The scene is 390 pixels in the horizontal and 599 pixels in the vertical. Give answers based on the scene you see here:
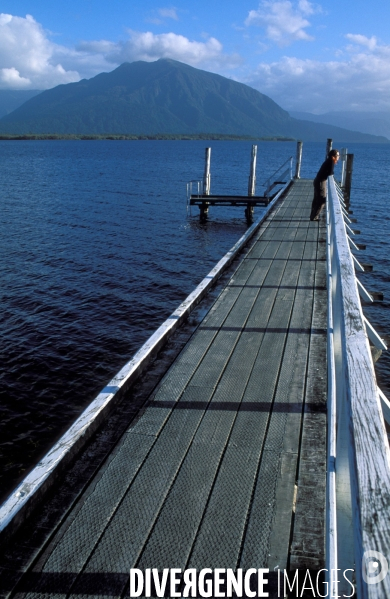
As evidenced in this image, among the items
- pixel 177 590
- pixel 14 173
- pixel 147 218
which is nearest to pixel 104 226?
pixel 147 218

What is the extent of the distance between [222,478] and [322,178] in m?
9.94

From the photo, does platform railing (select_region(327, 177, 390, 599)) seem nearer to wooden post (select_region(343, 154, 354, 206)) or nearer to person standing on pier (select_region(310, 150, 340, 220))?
person standing on pier (select_region(310, 150, 340, 220))

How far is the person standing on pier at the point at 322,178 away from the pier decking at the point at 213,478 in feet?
22.5

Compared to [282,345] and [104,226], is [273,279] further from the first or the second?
[104,226]

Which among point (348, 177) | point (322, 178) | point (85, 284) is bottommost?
point (85, 284)

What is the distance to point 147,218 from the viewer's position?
90.5 feet

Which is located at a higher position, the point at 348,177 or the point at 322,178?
the point at 322,178

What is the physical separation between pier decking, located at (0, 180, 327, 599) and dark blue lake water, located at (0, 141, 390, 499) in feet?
13.0

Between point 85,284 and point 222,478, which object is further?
point 85,284

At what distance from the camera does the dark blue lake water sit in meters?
9.12

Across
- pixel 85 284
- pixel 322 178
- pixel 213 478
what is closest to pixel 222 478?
pixel 213 478

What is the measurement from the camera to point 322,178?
39.2ft

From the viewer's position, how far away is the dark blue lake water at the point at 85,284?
29.9 ft

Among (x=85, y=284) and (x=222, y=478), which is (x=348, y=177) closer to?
(x=85, y=284)
